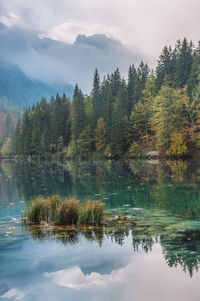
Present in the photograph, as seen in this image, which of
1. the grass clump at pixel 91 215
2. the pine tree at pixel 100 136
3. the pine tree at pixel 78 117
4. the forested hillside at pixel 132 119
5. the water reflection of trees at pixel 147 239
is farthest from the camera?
the pine tree at pixel 78 117

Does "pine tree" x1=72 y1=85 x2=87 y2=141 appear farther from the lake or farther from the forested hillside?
the lake

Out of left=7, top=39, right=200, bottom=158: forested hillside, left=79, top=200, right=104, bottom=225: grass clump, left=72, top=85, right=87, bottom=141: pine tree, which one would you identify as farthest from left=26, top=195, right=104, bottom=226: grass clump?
left=72, top=85, right=87, bottom=141: pine tree

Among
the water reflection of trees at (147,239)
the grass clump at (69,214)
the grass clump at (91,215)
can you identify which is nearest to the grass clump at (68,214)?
the grass clump at (69,214)

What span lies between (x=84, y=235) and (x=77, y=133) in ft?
191

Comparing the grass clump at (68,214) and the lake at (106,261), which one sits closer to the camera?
the lake at (106,261)

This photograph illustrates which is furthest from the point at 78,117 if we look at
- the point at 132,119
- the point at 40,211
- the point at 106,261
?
the point at 106,261

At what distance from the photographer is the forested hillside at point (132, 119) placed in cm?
4653

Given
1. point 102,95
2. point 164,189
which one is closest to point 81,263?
point 164,189

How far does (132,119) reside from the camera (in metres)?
57.3

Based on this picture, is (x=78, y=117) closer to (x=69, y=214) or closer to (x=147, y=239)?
(x=69, y=214)

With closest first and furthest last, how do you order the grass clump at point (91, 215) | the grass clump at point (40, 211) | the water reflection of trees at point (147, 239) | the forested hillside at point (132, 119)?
the water reflection of trees at point (147, 239) < the grass clump at point (91, 215) < the grass clump at point (40, 211) < the forested hillside at point (132, 119)

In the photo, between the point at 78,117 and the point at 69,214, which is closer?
the point at 69,214

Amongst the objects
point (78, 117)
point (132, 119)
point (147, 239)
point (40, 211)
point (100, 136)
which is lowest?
point (147, 239)

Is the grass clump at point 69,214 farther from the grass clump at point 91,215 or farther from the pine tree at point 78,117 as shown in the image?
the pine tree at point 78,117
